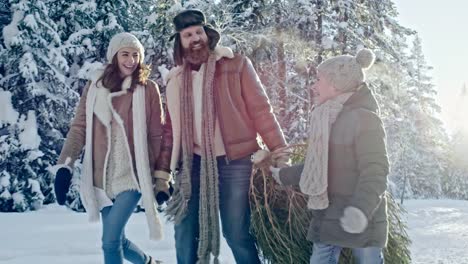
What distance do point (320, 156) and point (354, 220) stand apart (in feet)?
1.69

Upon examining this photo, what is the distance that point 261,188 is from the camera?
397 centimetres

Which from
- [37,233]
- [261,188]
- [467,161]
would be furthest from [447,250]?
[467,161]

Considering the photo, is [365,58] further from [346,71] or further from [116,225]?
[116,225]

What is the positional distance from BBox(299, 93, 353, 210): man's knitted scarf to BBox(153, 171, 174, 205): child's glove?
1.20 meters

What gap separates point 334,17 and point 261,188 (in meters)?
14.1

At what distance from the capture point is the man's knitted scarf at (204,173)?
12.0 feet

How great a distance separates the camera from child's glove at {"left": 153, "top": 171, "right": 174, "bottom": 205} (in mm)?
4031

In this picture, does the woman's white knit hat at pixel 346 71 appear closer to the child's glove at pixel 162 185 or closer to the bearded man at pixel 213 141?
the bearded man at pixel 213 141

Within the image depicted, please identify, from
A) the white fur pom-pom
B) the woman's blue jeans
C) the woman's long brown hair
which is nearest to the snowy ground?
the woman's blue jeans

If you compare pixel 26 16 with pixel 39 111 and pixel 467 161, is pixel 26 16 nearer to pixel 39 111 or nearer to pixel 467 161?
pixel 39 111

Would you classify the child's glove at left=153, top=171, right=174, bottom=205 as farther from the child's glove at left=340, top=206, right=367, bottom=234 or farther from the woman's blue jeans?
the child's glove at left=340, top=206, right=367, bottom=234

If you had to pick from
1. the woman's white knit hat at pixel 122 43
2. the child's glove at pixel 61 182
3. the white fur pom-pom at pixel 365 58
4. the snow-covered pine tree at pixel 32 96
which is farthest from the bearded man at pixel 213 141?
the snow-covered pine tree at pixel 32 96

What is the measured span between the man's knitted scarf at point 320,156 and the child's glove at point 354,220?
33 centimetres

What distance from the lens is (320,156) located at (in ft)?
10.7
